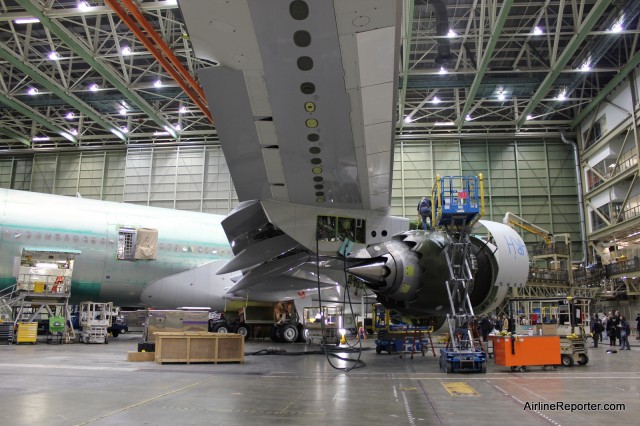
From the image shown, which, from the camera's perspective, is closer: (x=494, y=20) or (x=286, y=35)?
(x=286, y=35)

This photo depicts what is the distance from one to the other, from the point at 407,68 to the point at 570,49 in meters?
8.95

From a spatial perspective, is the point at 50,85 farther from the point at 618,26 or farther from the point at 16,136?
the point at 618,26

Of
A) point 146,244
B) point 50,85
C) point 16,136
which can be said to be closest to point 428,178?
point 146,244

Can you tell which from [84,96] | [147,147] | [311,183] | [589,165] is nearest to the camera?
[311,183]

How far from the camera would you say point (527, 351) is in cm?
1110

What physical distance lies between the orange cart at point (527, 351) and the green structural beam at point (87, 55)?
25.4 metres

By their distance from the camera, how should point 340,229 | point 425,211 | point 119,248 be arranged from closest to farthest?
point 340,229 < point 425,211 < point 119,248

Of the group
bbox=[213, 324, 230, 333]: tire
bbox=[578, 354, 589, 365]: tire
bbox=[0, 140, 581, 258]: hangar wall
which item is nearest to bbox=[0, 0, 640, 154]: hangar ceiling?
bbox=[0, 140, 581, 258]: hangar wall

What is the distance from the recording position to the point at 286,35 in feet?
19.2

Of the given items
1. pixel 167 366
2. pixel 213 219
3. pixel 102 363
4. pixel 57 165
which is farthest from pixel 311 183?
pixel 57 165

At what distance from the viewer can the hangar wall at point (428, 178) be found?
1599 inches

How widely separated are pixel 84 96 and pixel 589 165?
127 feet

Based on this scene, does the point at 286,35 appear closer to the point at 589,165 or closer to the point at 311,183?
the point at 311,183

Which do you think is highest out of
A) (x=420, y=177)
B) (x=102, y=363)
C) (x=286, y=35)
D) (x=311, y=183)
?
(x=420, y=177)
